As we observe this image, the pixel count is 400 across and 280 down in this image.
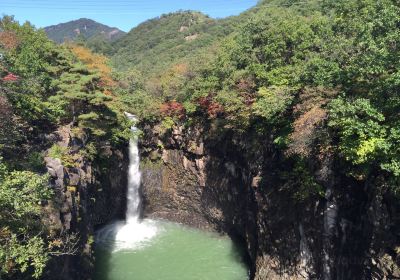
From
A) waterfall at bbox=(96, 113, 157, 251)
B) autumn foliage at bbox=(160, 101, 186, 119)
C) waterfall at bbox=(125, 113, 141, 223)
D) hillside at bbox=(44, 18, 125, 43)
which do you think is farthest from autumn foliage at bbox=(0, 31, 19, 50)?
hillside at bbox=(44, 18, 125, 43)

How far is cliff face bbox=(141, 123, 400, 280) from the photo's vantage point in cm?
1146

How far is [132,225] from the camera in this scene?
25.8 meters

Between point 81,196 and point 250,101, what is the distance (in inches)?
422

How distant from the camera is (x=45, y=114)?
1786 cm

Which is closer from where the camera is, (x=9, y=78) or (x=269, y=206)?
(x=9, y=78)

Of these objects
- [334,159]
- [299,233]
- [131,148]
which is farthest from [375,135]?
[131,148]

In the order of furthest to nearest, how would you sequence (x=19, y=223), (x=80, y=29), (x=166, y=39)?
(x=80, y=29) < (x=166, y=39) < (x=19, y=223)

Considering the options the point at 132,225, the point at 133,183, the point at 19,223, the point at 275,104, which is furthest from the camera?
the point at 133,183

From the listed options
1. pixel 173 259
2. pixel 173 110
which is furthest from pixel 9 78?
pixel 173 259

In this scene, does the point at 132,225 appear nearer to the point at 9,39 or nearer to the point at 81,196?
the point at 81,196

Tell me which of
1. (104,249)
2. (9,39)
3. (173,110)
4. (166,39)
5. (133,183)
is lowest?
(104,249)

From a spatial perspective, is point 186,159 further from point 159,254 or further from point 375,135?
point 375,135

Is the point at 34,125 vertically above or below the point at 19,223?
above

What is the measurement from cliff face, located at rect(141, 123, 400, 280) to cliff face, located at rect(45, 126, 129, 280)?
2.61 meters
